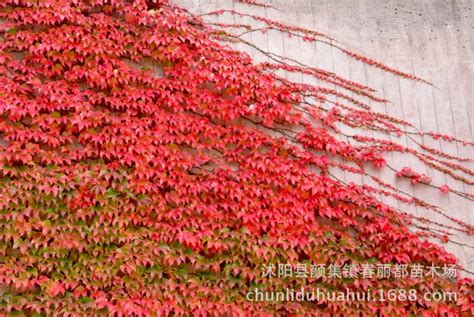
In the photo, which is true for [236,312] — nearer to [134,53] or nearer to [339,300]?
[339,300]

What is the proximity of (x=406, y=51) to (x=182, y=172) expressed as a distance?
1.99 m

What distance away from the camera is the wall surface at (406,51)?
4.09 meters

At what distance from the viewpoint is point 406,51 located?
4.29 meters

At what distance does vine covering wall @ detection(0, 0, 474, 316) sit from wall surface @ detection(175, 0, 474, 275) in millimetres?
68

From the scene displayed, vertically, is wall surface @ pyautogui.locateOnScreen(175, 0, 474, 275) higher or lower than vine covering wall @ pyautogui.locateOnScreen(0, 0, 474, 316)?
higher

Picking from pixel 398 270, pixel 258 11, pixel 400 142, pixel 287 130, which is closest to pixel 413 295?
pixel 398 270

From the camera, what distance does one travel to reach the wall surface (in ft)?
13.4

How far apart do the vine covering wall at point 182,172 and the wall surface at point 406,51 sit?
7cm

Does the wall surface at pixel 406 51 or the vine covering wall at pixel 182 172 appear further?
the wall surface at pixel 406 51

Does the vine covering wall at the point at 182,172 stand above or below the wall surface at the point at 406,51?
below

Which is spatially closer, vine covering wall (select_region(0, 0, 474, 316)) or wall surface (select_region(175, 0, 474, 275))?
vine covering wall (select_region(0, 0, 474, 316))

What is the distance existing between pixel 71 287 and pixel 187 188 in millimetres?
925

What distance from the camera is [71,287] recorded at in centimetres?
A: 333

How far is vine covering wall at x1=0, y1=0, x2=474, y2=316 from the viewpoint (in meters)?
3.40
